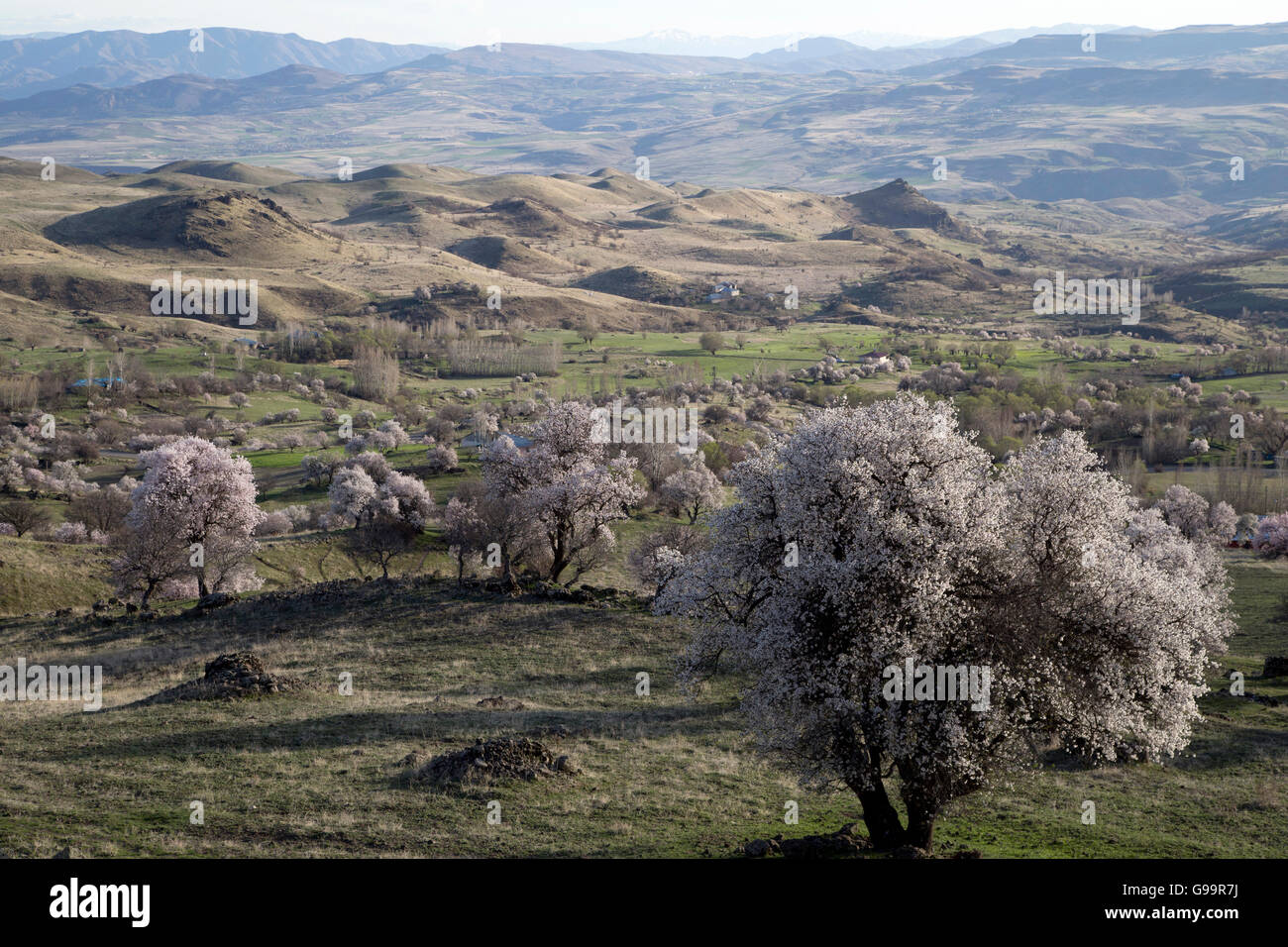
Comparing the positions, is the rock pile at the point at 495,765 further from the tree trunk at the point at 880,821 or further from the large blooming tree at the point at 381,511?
the large blooming tree at the point at 381,511

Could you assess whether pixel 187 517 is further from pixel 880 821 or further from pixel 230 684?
pixel 880 821

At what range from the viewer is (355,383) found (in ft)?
622

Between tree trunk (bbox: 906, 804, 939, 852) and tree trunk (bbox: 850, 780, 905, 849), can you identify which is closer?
tree trunk (bbox: 906, 804, 939, 852)

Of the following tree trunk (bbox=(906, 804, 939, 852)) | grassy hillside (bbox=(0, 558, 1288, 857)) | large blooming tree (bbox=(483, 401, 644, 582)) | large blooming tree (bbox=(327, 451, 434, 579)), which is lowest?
large blooming tree (bbox=(327, 451, 434, 579))

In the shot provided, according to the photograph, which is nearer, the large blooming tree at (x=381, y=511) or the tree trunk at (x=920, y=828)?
the tree trunk at (x=920, y=828)

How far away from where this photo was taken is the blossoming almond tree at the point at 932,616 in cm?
2175

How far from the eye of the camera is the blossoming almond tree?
2175cm

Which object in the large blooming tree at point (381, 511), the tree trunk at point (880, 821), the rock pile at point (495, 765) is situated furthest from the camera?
the large blooming tree at point (381, 511)

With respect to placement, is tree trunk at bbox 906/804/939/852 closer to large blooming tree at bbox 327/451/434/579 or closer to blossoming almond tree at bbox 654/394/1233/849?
blossoming almond tree at bbox 654/394/1233/849

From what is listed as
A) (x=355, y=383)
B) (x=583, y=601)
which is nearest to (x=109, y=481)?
(x=355, y=383)

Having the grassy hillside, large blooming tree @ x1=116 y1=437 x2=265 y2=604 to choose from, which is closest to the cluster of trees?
the grassy hillside

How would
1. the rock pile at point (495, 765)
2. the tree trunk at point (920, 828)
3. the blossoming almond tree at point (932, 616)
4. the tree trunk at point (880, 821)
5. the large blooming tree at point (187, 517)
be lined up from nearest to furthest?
the blossoming almond tree at point (932, 616) < the tree trunk at point (920, 828) < the tree trunk at point (880, 821) < the rock pile at point (495, 765) < the large blooming tree at point (187, 517)

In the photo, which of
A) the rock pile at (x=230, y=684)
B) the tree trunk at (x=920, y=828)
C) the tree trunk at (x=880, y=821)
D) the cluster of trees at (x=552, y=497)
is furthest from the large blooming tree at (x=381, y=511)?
the tree trunk at (x=920, y=828)
